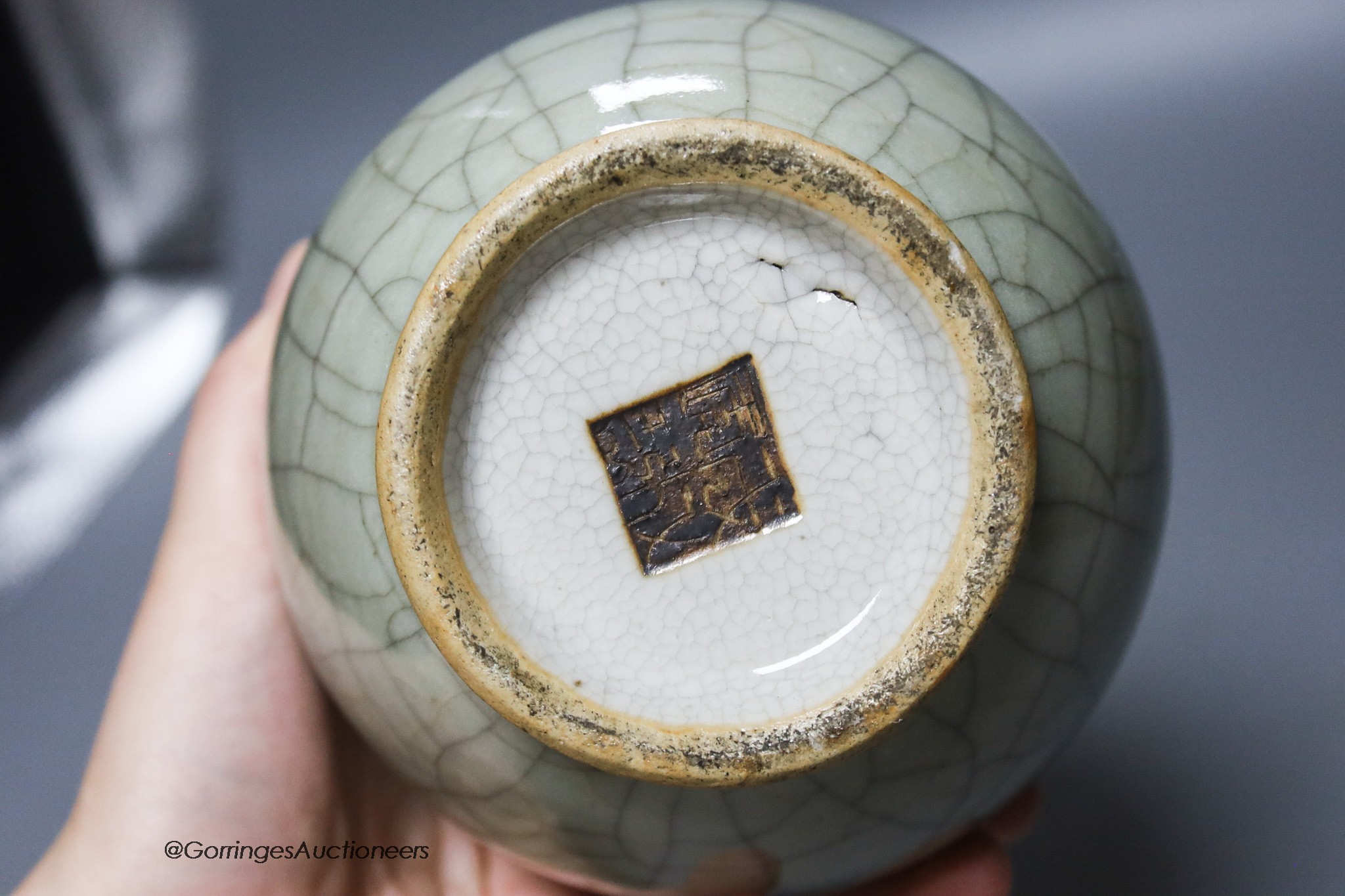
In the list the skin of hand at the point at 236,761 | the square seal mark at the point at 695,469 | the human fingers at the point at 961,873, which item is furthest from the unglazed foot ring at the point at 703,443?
the human fingers at the point at 961,873

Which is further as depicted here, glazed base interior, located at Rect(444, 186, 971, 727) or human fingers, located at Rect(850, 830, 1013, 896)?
human fingers, located at Rect(850, 830, 1013, 896)

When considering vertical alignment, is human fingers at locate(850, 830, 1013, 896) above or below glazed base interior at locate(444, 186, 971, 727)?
below

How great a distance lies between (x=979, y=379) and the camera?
0.68 meters

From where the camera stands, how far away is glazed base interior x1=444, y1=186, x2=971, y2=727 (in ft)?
2.34

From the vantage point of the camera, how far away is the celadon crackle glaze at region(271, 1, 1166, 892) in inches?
27.9

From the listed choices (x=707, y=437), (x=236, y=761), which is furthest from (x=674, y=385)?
(x=236, y=761)

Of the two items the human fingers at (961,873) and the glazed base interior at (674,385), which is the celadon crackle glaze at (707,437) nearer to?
the glazed base interior at (674,385)

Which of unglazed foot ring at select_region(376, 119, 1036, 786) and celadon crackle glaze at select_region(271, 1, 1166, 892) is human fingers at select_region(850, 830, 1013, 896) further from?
unglazed foot ring at select_region(376, 119, 1036, 786)

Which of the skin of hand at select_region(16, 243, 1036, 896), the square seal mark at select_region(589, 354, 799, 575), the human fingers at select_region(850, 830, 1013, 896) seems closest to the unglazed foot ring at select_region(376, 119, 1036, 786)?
the square seal mark at select_region(589, 354, 799, 575)

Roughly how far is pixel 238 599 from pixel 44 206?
1.01 metres

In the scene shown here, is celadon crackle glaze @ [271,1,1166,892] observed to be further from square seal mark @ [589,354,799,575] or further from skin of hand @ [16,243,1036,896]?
skin of hand @ [16,243,1036,896]

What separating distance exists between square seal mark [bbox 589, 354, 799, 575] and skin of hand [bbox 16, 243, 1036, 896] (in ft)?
1.18

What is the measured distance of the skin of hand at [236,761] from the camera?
3.26 feet

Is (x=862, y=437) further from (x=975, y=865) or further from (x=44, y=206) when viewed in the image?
(x=44, y=206)
